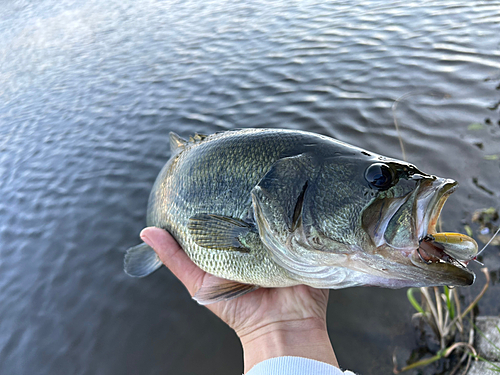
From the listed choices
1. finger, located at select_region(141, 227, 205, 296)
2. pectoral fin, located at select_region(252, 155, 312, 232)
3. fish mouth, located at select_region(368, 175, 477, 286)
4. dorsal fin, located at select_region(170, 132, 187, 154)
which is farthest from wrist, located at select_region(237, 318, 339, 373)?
dorsal fin, located at select_region(170, 132, 187, 154)

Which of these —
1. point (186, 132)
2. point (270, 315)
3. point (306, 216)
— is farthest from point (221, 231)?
point (186, 132)

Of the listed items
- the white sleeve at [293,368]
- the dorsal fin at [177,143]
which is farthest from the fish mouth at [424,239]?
the dorsal fin at [177,143]

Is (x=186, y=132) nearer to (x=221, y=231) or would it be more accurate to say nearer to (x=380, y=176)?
(x=221, y=231)

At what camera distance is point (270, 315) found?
2.12 m

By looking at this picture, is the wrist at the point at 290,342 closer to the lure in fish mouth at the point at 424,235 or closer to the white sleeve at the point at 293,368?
the white sleeve at the point at 293,368

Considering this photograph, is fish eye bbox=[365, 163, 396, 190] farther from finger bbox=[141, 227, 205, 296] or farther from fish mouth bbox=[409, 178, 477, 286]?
finger bbox=[141, 227, 205, 296]

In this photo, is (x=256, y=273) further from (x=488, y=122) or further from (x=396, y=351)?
(x=488, y=122)

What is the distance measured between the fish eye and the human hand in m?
1.10

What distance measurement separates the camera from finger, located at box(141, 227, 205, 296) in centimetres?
229

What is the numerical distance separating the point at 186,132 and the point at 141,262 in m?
4.25

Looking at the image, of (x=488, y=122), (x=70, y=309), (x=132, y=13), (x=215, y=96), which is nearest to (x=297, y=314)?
(x=70, y=309)

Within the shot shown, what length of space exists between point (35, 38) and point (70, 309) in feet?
49.1

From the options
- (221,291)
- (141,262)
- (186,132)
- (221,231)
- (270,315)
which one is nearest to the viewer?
(221,231)

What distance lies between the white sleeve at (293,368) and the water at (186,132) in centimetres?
167
